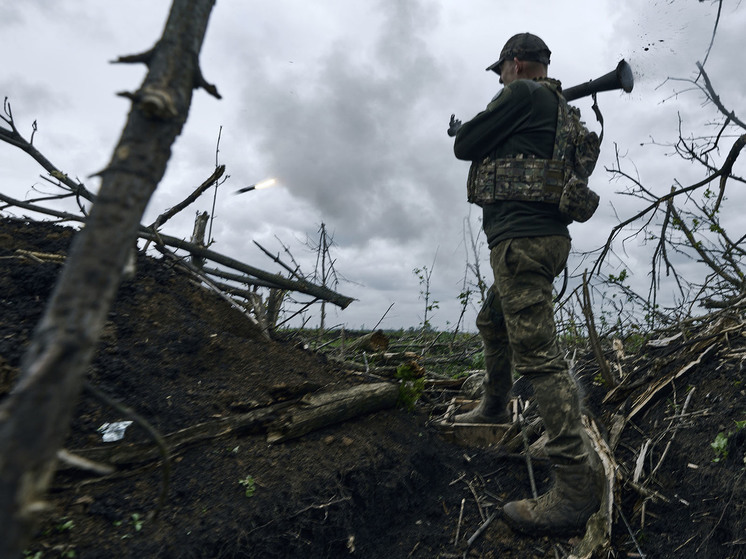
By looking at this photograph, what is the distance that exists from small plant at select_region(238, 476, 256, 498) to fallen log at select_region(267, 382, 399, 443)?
14.2 inches

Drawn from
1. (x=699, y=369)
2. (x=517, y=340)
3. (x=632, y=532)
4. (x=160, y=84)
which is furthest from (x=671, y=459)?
(x=160, y=84)

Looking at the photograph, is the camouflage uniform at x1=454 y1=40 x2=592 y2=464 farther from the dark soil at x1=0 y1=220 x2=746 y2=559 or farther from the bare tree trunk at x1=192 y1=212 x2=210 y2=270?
the bare tree trunk at x1=192 y1=212 x2=210 y2=270

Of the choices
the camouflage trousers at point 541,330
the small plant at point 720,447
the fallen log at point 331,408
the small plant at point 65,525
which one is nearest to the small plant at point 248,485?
the fallen log at point 331,408

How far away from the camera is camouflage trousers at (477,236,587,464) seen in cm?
329

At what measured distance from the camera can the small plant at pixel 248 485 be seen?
2.90 metres

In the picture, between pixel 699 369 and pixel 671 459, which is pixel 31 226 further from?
pixel 699 369

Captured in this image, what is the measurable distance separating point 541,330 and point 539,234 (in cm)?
63

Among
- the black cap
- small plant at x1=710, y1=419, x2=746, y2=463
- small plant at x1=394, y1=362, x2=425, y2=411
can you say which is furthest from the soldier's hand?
small plant at x1=710, y1=419, x2=746, y2=463

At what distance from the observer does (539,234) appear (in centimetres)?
345

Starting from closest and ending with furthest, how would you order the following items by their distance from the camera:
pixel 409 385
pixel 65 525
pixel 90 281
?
pixel 90 281
pixel 65 525
pixel 409 385

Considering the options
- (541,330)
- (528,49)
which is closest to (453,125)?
(528,49)

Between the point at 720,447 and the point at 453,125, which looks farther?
the point at 453,125

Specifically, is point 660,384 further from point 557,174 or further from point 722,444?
point 557,174

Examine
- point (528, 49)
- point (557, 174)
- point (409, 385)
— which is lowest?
point (409, 385)
